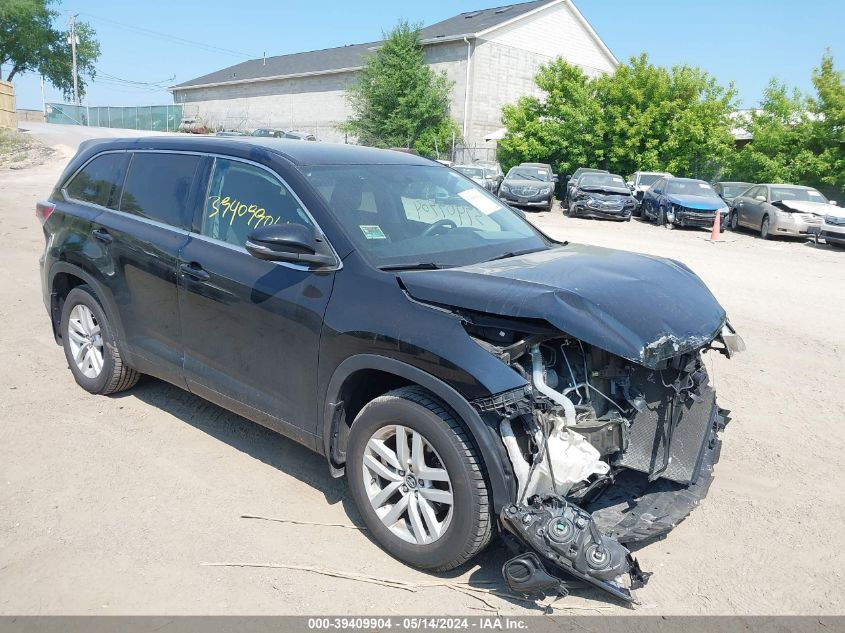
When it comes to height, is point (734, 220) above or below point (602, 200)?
below

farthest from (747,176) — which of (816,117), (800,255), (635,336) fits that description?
(635,336)

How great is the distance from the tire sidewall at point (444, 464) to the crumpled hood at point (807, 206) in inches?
738

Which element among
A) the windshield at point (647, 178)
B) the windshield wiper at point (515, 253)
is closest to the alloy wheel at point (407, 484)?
the windshield wiper at point (515, 253)

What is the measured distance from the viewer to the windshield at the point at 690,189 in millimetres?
22094

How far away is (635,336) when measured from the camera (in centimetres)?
313

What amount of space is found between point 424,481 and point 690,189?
69.6ft

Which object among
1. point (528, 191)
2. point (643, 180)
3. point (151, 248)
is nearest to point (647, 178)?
point (643, 180)

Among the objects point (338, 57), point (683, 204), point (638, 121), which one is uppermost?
point (338, 57)

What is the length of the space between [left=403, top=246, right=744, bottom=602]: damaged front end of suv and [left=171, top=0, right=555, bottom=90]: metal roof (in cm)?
3797

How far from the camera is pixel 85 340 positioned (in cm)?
543

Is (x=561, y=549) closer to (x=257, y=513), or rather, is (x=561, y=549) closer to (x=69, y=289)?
(x=257, y=513)

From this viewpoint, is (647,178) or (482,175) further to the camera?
(482,175)

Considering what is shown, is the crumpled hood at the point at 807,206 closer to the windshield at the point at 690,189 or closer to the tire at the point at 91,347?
the windshield at the point at 690,189

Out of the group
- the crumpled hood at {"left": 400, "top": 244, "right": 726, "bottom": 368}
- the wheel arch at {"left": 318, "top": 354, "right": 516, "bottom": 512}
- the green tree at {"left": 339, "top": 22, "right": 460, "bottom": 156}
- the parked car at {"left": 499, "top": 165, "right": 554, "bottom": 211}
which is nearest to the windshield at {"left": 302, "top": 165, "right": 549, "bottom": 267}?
the crumpled hood at {"left": 400, "top": 244, "right": 726, "bottom": 368}
